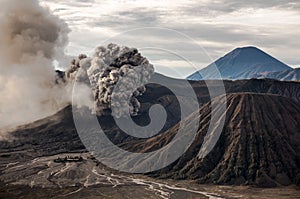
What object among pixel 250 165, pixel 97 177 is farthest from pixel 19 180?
pixel 250 165

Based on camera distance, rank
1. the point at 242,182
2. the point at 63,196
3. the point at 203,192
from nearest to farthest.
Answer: the point at 63,196 < the point at 203,192 < the point at 242,182

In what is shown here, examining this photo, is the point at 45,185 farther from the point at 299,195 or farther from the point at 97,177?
the point at 299,195

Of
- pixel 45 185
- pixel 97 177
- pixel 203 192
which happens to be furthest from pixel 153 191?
pixel 45 185

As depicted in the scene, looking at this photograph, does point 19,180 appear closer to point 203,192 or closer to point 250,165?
point 203,192

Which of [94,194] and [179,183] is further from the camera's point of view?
[179,183]

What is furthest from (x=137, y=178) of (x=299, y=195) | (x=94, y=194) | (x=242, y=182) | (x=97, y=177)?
(x=299, y=195)

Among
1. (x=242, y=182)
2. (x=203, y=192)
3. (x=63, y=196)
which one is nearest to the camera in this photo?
(x=63, y=196)

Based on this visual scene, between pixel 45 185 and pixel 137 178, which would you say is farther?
pixel 137 178

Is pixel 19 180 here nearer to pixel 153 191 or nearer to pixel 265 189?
pixel 153 191
